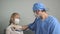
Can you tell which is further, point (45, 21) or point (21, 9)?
point (21, 9)

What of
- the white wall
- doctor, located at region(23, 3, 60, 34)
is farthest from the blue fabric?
the white wall

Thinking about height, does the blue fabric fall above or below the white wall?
below

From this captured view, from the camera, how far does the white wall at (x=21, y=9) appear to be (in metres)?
3.07

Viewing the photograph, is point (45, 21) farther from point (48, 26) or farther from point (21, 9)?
point (21, 9)

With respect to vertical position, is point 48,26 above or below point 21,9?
below

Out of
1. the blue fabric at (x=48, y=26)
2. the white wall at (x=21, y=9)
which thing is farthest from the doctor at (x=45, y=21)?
the white wall at (x=21, y=9)

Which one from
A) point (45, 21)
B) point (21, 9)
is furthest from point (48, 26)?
point (21, 9)

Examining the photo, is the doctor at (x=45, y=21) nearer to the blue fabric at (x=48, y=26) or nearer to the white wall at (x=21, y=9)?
the blue fabric at (x=48, y=26)

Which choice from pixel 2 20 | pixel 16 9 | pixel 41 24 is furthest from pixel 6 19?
pixel 41 24

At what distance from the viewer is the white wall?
→ 3070 mm

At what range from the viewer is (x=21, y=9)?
3121mm

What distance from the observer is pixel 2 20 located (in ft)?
10.1

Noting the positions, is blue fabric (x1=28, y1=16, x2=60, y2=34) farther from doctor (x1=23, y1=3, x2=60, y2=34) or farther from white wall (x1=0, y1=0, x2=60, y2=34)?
white wall (x1=0, y1=0, x2=60, y2=34)

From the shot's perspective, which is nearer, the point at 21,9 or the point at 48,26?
the point at 48,26
